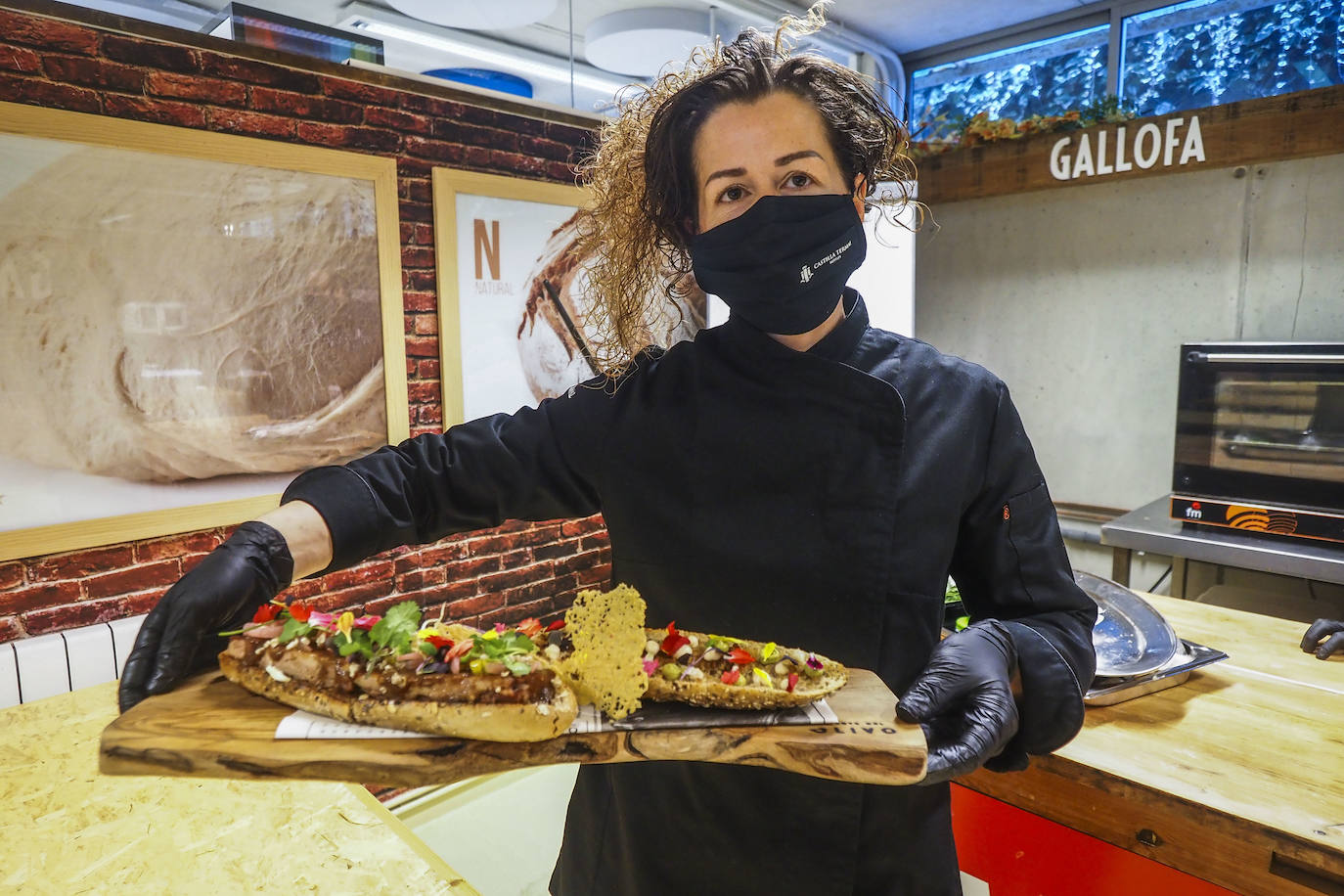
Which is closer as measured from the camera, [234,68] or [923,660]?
[923,660]

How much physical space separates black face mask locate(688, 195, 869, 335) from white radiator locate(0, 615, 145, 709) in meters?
2.08

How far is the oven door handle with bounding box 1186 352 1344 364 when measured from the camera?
3045 millimetres

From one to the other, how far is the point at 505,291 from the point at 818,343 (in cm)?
222

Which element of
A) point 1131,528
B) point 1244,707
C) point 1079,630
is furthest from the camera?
point 1131,528

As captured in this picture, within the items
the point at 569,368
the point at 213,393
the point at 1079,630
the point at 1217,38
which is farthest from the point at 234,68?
the point at 1217,38

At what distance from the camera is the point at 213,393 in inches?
103

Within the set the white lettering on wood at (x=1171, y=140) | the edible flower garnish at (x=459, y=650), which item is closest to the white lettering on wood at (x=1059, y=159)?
the white lettering on wood at (x=1171, y=140)

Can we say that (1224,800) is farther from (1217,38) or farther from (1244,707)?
(1217,38)

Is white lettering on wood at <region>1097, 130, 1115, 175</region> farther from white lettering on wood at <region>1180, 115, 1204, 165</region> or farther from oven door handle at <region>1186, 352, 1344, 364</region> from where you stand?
oven door handle at <region>1186, 352, 1344, 364</region>

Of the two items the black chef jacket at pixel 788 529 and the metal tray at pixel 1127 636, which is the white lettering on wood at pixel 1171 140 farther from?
the black chef jacket at pixel 788 529

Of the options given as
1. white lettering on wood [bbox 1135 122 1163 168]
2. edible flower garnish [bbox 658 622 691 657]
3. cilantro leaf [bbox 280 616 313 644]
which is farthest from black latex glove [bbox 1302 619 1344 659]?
white lettering on wood [bbox 1135 122 1163 168]

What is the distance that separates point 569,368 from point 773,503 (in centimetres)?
243

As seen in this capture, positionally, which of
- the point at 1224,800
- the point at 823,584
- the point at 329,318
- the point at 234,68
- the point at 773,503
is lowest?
the point at 1224,800

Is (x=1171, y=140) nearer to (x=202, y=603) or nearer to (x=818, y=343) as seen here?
(x=818, y=343)
